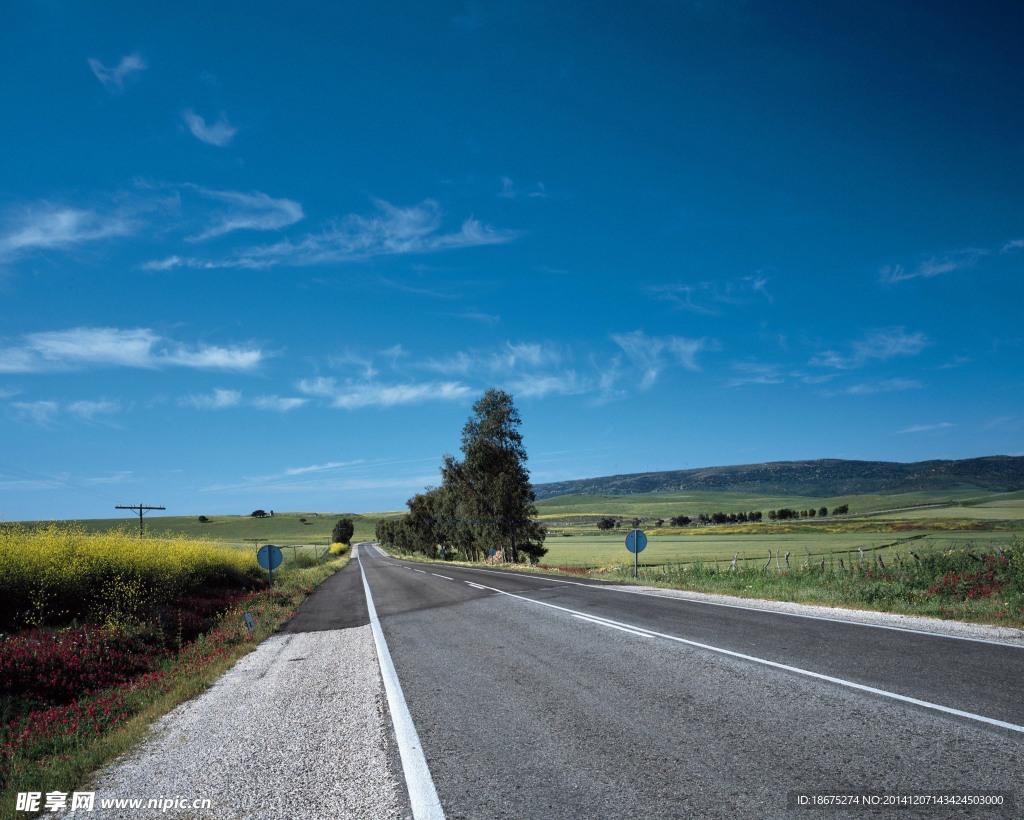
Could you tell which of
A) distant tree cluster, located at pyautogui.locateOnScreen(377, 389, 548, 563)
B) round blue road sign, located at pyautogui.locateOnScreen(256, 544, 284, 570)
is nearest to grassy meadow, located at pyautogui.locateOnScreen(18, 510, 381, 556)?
distant tree cluster, located at pyautogui.locateOnScreen(377, 389, 548, 563)

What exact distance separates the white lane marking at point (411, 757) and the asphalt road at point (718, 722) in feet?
0.31

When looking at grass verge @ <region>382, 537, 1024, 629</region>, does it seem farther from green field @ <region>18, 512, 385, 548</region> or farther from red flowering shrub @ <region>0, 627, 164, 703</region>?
green field @ <region>18, 512, 385, 548</region>

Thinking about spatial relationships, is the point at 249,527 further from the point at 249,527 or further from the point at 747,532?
the point at 747,532

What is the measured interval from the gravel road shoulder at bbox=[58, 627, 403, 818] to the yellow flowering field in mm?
6797

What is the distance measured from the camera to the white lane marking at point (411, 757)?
4.07 m

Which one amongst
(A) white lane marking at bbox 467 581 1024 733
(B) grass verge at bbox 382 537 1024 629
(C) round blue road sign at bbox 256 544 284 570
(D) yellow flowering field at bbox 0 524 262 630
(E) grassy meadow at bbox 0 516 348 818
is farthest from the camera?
(C) round blue road sign at bbox 256 544 284 570

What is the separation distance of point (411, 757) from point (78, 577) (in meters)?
13.1

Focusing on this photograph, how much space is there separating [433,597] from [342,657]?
10.4 metres

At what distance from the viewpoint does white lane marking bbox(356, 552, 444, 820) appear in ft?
13.3

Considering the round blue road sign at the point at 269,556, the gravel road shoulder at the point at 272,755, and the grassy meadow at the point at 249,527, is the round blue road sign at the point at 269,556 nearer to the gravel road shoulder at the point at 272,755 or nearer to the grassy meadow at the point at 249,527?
the gravel road shoulder at the point at 272,755

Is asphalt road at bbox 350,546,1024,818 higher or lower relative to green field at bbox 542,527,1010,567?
higher

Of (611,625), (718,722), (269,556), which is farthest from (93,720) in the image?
(269,556)

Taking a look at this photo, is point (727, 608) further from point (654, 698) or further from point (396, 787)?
point (396, 787)

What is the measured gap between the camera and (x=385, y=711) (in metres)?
6.65
